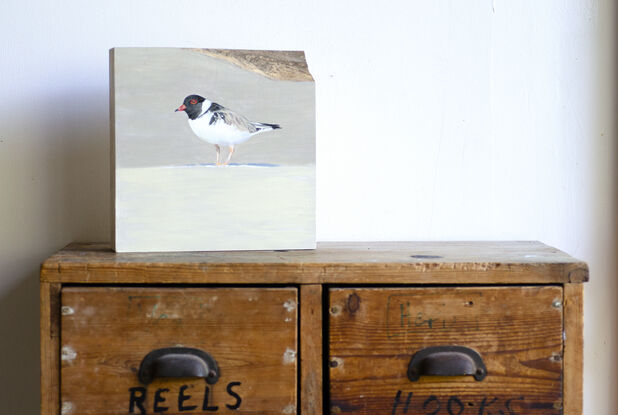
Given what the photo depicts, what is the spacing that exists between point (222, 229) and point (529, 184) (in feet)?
2.26

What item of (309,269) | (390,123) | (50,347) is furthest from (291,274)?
(390,123)

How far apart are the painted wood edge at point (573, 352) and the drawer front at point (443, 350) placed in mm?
11

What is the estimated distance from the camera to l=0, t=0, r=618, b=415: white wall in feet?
4.33

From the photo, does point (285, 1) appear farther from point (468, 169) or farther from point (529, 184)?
point (529, 184)

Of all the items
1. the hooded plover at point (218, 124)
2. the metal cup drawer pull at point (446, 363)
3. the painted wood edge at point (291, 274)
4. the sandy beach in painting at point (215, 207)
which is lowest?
the metal cup drawer pull at point (446, 363)

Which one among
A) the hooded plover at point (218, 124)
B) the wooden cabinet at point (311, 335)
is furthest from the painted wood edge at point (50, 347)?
the hooded plover at point (218, 124)

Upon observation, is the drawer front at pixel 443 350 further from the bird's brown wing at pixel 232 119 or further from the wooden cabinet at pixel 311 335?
the bird's brown wing at pixel 232 119

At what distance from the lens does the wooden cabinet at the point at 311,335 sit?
961mm

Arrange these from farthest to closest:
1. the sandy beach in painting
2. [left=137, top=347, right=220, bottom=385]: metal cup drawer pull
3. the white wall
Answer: the white wall
the sandy beach in painting
[left=137, top=347, right=220, bottom=385]: metal cup drawer pull

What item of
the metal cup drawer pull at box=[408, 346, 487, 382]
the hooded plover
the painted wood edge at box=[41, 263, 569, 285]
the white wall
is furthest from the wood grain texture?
the white wall

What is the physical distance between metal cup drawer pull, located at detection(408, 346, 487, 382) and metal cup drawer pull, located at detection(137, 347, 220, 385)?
0.30 metres

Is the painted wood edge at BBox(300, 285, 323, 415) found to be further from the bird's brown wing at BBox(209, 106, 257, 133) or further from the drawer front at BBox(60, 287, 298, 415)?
the bird's brown wing at BBox(209, 106, 257, 133)

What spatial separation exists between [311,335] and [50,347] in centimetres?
39

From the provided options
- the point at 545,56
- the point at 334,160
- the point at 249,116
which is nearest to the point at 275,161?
the point at 249,116
